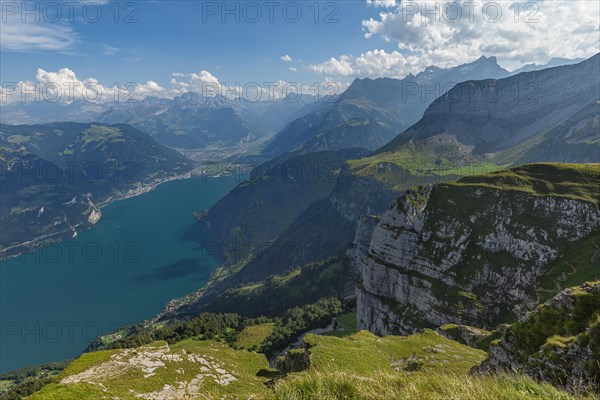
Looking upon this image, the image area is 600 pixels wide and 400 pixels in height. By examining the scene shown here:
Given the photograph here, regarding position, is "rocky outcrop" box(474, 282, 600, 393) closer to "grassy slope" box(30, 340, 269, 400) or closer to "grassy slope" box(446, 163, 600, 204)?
"grassy slope" box(30, 340, 269, 400)

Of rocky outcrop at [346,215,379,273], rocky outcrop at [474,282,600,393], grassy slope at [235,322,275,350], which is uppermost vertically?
rocky outcrop at [474,282,600,393]

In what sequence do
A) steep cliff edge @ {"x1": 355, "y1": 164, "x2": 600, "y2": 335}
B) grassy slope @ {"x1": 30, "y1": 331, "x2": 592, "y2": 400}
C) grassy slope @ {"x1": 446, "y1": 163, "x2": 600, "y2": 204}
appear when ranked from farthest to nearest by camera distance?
grassy slope @ {"x1": 446, "y1": 163, "x2": 600, "y2": 204}
steep cliff edge @ {"x1": 355, "y1": 164, "x2": 600, "y2": 335}
grassy slope @ {"x1": 30, "y1": 331, "x2": 592, "y2": 400}

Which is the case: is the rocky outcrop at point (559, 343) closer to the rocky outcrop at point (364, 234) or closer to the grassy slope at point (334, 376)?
the grassy slope at point (334, 376)

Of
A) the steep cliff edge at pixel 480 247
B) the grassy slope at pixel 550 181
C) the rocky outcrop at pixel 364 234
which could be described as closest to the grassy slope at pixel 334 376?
the steep cliff edge at pixel 480 247

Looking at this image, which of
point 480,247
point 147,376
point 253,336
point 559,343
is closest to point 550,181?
point 480,247

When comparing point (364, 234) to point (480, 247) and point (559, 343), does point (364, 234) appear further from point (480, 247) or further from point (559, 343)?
Result: point (559, 343)

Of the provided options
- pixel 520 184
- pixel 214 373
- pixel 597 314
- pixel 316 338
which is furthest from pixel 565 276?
pixel 214 373

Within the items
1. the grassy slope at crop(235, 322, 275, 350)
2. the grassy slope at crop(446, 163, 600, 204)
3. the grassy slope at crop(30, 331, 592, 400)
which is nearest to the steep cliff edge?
the grassy slope at crop(446, 163, 600, 204)
